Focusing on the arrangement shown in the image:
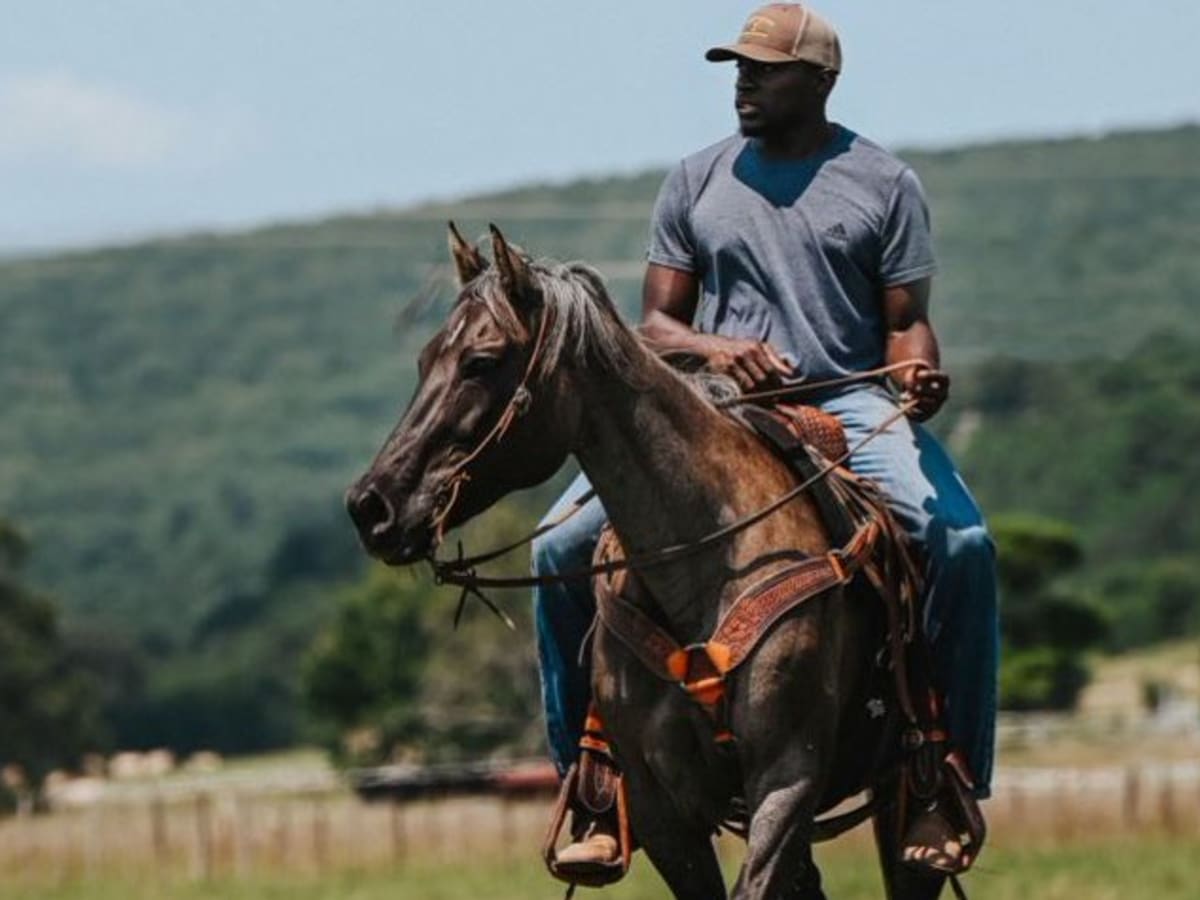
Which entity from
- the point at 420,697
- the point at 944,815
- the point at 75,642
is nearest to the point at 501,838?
the point at 944,815

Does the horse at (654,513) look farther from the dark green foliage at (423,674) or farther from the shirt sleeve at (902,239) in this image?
the dark green foliage at (423,674)

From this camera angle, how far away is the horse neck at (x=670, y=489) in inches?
474

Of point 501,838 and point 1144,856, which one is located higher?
point 1144,856

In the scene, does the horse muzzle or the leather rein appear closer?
the horse muzzle

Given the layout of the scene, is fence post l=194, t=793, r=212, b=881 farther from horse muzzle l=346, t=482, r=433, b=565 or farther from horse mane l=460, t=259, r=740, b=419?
horse muzzle l=346, t=482, r=433, b=565

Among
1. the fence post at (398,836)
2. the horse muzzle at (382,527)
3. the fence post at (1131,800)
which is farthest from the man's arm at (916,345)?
the fence post at (398,836)

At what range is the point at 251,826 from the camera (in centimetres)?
4759

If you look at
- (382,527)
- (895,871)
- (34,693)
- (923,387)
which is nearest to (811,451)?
(923,387)

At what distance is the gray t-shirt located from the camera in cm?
1302

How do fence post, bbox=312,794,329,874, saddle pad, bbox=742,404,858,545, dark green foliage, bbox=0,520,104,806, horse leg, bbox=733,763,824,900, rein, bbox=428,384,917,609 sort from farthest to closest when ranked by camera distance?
dark green foliage, bbox=0,520,104,806 → fence post, bbox=312,794,329,874 → saddle pad, bbox=742,404,858,545 → horse leg, bbox=733,763,824,900 → rein, bbox=428,384,917,609

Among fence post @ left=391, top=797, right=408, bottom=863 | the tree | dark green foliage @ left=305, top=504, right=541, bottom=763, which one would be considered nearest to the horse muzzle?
fence post @ left=391, top=797, right=408, bottom=863

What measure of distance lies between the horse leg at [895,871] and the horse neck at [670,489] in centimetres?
137

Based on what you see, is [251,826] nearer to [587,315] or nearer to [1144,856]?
[1144,856]

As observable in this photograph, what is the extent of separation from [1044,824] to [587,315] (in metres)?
31.1
